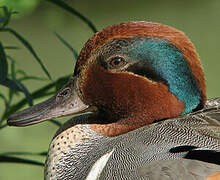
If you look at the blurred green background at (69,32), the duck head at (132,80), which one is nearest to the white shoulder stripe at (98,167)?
the duck head at (132,80)

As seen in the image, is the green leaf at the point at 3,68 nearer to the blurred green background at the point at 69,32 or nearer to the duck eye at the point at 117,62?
the duck eye at the point at 117,62

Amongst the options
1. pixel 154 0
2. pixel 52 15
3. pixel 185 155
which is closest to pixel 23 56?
pixel 52 15

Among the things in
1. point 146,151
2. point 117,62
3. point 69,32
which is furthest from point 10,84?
point 69,32

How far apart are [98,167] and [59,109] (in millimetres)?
293

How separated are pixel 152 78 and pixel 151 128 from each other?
170mm

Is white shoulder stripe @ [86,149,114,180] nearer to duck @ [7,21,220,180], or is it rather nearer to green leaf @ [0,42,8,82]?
duck @ [7,21,220,180]

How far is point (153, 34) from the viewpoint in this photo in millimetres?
1838

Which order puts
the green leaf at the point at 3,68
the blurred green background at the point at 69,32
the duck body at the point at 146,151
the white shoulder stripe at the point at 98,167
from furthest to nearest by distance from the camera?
1. the blurred green background at the point at 69,32
2. the green leaf at the point at 3,68
3. the white shoulder stripe at the point at 98,167
4. the duck body at the point at 146,151

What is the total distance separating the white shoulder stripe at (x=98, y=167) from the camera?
177 centimetres

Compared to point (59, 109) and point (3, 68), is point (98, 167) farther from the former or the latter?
point (3, 68)

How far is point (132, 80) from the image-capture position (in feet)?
6.18

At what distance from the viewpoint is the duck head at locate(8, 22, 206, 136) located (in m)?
1.84

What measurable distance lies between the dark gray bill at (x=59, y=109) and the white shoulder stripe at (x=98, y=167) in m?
0.24

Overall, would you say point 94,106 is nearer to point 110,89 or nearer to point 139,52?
point 110,89
